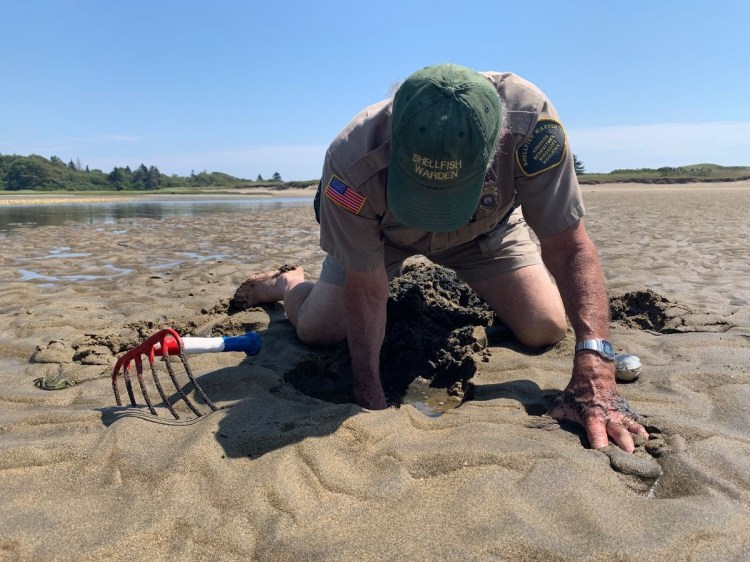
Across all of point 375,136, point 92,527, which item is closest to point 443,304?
point 375,136

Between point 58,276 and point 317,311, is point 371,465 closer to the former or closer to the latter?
point 317,311

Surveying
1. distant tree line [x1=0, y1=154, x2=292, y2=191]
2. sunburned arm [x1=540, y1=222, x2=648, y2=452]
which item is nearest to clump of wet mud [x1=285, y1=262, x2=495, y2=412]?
sunburned arm [x1=540, y1=222, x2=648, y2=452]

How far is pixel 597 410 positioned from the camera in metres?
2.05

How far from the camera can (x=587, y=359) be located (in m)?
2.20

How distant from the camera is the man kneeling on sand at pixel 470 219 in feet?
6.16

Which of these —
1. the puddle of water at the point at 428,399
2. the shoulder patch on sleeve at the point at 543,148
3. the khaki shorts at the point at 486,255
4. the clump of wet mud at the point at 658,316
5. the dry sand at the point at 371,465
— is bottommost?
the puddle of water at the point at 428,399

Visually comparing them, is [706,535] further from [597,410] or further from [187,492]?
[187,492]

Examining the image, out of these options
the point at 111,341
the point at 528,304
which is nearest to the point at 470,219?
the point at 528,304

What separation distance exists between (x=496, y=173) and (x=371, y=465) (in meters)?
1.44

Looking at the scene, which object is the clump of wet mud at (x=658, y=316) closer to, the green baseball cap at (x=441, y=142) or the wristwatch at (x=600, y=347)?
the wristwatch at (x=600, y=347)

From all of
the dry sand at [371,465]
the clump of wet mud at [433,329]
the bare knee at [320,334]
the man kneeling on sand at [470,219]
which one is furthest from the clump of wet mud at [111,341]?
the clump of wet mud at [433,329]

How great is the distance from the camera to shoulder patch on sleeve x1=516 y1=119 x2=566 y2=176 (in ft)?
7.59

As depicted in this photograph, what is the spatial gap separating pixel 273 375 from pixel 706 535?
6.38 feet

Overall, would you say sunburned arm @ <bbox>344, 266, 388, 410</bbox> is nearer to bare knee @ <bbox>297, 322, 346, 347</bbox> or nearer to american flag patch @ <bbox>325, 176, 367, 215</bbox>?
american flag patch @ <bbox>325, 176, 367, 215</bbox>
